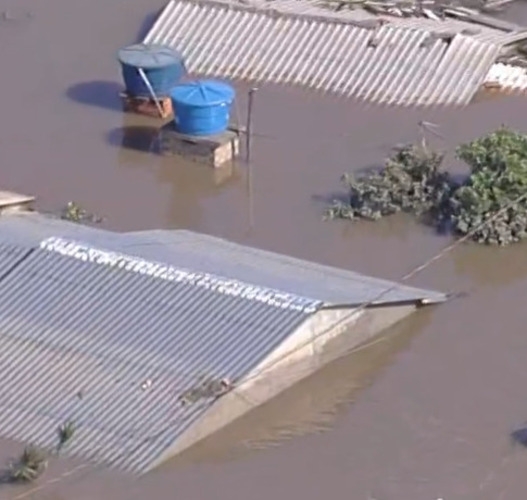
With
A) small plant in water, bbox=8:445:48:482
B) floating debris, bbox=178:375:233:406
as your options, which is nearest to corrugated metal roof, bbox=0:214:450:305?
floating debris, bbox=178:375:233:406

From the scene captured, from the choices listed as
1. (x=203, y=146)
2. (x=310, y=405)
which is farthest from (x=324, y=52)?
(x=310, y=405)

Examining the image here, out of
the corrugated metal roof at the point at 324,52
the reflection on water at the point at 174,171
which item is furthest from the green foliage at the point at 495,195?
the corrugated metal roof at the point at 324,52

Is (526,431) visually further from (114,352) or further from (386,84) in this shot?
(386,84)

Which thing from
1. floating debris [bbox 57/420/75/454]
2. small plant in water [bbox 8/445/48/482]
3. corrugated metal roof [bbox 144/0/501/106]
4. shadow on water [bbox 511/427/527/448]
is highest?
corrugated metal roof [bbox 144/0/501/106]

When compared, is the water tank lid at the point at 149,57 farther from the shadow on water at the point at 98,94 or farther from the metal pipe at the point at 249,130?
the metal pipe at the point at 249,130

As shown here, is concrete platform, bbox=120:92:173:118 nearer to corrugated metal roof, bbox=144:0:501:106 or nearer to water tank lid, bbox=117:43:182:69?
water tank lid, bbox=117:43:182:69

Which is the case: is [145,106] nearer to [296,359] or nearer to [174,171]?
[174,171]

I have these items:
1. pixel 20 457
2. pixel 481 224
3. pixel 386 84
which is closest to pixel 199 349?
pixel 20 457
